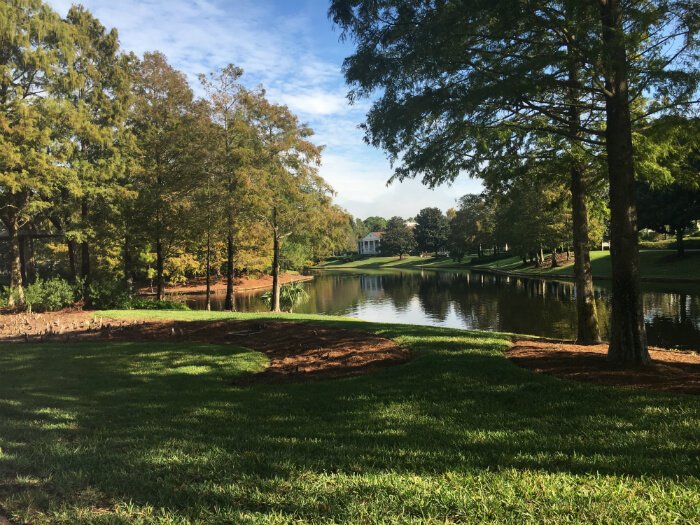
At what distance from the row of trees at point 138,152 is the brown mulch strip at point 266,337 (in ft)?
18.5

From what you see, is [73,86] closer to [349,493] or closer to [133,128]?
[133,128]

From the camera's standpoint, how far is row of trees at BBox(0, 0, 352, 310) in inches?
717

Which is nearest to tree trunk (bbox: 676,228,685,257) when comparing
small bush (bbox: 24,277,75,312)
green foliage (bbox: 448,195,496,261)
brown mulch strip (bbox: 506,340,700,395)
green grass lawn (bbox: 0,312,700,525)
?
green foliage (bbox: 448,195,496,261)

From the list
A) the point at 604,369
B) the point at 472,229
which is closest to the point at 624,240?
the point at 604,369

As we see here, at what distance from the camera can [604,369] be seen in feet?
23.2

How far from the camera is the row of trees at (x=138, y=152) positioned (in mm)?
18219

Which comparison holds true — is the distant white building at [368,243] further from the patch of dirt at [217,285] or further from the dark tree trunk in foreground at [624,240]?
the dark tree trunk in foreground at [624,240]

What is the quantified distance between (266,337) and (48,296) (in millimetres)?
12068

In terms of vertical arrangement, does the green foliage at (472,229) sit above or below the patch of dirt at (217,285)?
above

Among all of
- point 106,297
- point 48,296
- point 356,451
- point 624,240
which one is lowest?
point 356,451

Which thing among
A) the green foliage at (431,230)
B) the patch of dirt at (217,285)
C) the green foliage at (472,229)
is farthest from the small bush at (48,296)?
the green foliage at (431,230)

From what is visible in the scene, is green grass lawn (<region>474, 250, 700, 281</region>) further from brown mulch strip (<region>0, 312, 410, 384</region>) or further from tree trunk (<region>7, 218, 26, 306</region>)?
tree trunk (<region>7, 218, 26, 306</region>)

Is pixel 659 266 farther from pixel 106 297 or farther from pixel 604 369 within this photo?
pixel 106 297

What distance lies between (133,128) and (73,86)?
15.1ft
